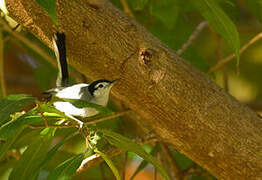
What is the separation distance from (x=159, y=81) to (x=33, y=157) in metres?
0.37

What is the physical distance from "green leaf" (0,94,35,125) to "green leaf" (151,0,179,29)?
0.65 m

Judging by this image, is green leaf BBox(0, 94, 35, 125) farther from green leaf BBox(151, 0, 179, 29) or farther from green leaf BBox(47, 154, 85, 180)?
green leaf BBox(151, 0, 179, 29)

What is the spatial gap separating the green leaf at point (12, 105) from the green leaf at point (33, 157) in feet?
0.53

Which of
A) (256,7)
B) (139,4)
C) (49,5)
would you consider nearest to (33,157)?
(49,5)

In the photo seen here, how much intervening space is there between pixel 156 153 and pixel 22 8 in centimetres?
76

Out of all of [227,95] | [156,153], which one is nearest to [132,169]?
[156,153]

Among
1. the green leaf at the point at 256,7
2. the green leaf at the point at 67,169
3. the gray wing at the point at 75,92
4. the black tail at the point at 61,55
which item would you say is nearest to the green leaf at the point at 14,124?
the green leaf at the point at 67,169

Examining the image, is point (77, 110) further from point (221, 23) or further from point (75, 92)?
point (221, 23)

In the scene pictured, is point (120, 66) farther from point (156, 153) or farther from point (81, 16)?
point (156, 153)

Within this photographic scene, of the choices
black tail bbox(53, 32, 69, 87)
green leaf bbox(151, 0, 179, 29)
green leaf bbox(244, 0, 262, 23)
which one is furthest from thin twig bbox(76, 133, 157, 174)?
green leaf bbox(244, 0, 262, 23)

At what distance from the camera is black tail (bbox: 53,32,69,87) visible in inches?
47.5

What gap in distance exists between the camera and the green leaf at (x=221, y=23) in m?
1.21

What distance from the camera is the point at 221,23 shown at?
1217 mm

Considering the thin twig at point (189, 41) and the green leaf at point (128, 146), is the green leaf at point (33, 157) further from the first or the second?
the thin twig at point (189, 41)
